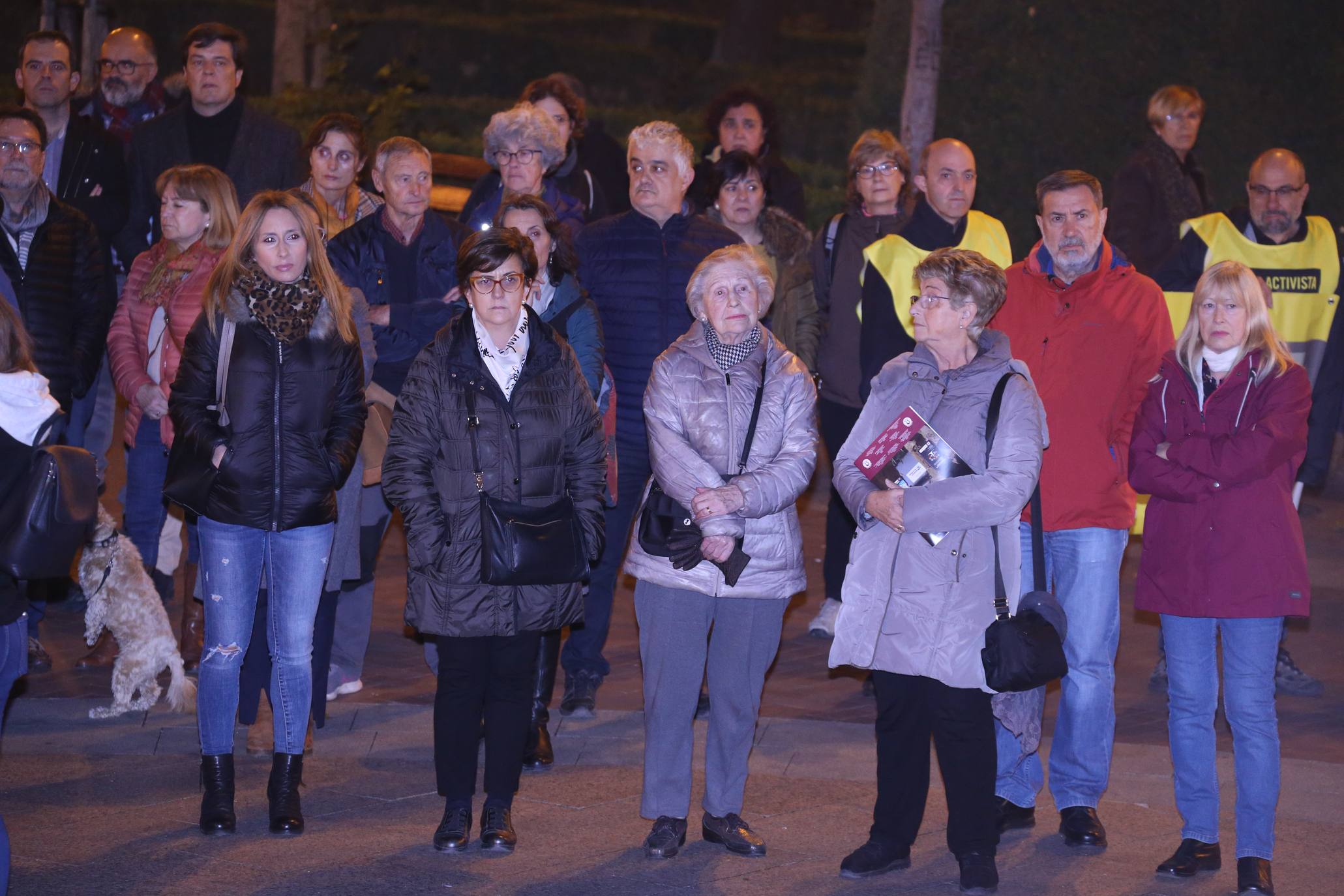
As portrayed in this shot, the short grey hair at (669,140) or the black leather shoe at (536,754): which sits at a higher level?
the short grey hair at (669,140)

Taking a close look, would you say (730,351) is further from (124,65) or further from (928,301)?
(124,65)

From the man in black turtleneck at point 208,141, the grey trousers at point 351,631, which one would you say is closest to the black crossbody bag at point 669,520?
the grey trousers at point 351,631

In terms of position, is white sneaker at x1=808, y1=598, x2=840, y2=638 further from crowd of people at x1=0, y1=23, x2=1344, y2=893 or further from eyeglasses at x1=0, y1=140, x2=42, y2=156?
eyeglasses at x1=0, y1=140, x2=42, y2=156

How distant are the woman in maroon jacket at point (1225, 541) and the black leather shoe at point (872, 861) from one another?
93 cm

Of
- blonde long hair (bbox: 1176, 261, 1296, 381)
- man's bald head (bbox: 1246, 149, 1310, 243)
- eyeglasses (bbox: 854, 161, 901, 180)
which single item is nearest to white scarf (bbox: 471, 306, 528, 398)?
blonde long hair (bbox: 1176, 261, 1296, 381)

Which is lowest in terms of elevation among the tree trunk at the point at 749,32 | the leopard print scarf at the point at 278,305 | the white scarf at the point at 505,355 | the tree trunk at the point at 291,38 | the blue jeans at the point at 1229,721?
the blue jeans at the point at 1229,721

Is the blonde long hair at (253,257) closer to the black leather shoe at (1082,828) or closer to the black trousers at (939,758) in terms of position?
the black trousers at (939,758)

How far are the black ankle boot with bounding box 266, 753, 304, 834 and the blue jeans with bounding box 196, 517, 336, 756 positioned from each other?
45 mm

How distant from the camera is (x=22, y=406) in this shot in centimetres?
466

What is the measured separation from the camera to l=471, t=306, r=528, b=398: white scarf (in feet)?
19.0

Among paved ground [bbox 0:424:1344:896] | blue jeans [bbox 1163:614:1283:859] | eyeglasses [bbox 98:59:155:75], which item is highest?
eyeglasses [bbox 98:59:155:75]

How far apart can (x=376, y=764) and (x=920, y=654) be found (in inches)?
95.3

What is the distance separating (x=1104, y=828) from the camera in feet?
19.9

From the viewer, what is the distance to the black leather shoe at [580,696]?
7.30 metres
